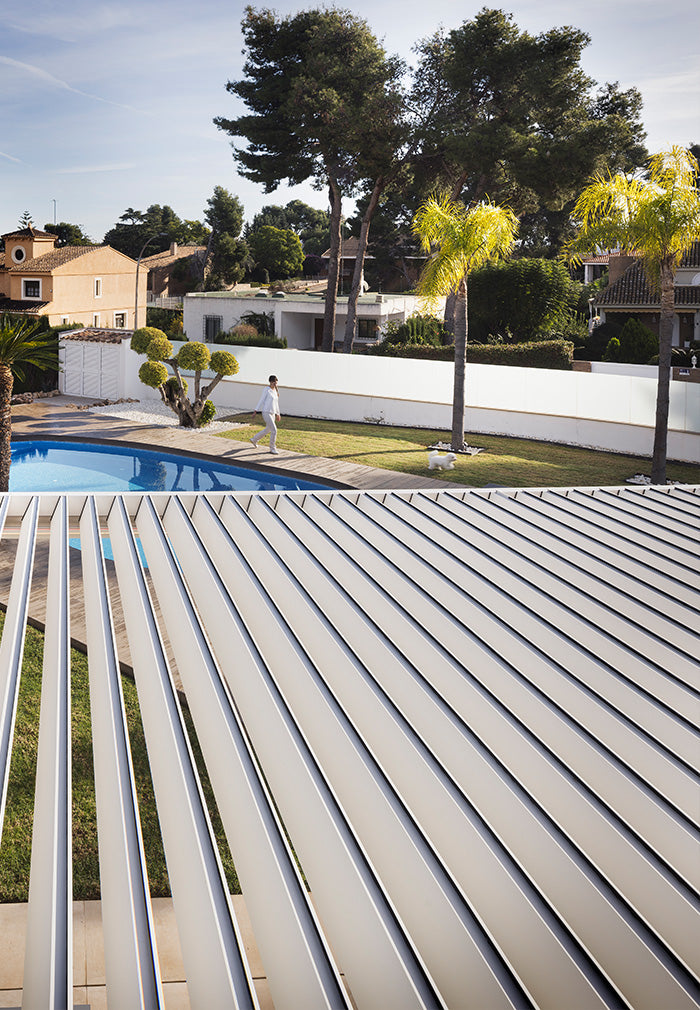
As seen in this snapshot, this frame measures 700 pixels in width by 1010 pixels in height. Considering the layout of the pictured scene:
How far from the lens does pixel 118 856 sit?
2.11 metres

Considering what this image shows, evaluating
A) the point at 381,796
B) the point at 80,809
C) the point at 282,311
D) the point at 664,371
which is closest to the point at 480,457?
the point at 664,371

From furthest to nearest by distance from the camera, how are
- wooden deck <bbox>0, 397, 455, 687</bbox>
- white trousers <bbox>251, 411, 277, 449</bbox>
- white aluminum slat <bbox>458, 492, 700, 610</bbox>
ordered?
white trousers <bbox>251, 411, 277, 449</bbox> < wooden deck <bbox>0, 397, 455, 687</bbox> < white aluminum slat <bbox>458, 492, 700, 610</bbox>

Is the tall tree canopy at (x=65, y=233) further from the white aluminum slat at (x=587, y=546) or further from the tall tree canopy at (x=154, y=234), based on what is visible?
the white aluminum slat at (x=587, y=546)

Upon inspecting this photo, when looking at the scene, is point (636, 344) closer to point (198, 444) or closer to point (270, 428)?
point (270, 428)

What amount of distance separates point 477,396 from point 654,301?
1842cm

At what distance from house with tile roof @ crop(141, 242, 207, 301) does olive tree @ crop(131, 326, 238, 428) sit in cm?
4789

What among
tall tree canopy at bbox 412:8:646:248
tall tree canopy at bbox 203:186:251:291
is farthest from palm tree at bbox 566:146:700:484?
tall tree canopy at bbox 203:186:251:291

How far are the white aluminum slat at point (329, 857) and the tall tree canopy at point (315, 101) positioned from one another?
29.1 m

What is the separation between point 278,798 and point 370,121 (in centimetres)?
3000

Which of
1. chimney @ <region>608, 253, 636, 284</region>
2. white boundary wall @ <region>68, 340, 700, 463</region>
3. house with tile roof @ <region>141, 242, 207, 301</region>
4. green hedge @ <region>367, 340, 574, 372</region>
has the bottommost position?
white boundary wall @ <region>68, 340, 700, 463</region>

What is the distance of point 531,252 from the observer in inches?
2032

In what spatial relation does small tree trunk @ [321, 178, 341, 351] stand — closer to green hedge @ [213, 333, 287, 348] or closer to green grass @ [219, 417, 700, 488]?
green hedge @ [213, 333, 287, 348]

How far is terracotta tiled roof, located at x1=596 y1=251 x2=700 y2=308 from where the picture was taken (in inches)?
1388

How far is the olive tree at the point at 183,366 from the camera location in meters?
19.2
